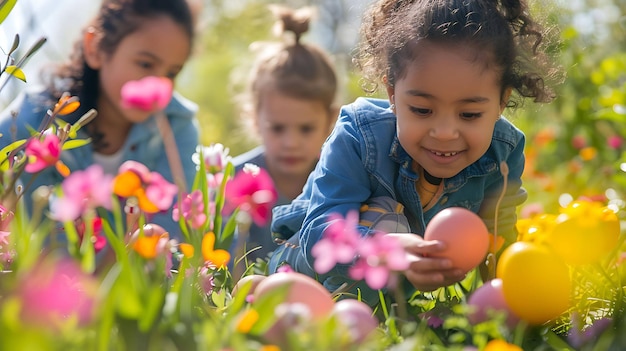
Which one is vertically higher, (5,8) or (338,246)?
(5,8)

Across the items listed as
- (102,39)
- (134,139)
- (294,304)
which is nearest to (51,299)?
(294,304)

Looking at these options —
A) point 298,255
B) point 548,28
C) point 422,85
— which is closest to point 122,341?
point 422,85

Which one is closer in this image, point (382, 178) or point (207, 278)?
point (207, 278)

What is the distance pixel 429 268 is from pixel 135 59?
257 cm

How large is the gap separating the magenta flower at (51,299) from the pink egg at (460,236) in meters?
0.71

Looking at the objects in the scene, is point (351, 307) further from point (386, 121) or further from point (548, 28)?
point (548, 28)

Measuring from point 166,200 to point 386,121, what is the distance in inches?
38.3

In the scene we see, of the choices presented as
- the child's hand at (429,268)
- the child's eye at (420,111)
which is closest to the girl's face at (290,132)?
the child's eye at (420,111)

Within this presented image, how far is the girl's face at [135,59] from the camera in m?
3.77

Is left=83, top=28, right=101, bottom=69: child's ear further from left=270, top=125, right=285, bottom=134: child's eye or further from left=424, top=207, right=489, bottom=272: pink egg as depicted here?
left=424, top=207, right=489, bottom=272: pink egg

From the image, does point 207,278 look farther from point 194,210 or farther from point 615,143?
point 615,143

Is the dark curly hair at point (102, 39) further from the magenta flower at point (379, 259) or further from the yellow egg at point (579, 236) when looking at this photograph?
the magenta flower at point (379, 259)

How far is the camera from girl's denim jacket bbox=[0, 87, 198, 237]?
3.62 metres

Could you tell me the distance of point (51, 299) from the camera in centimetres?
91
